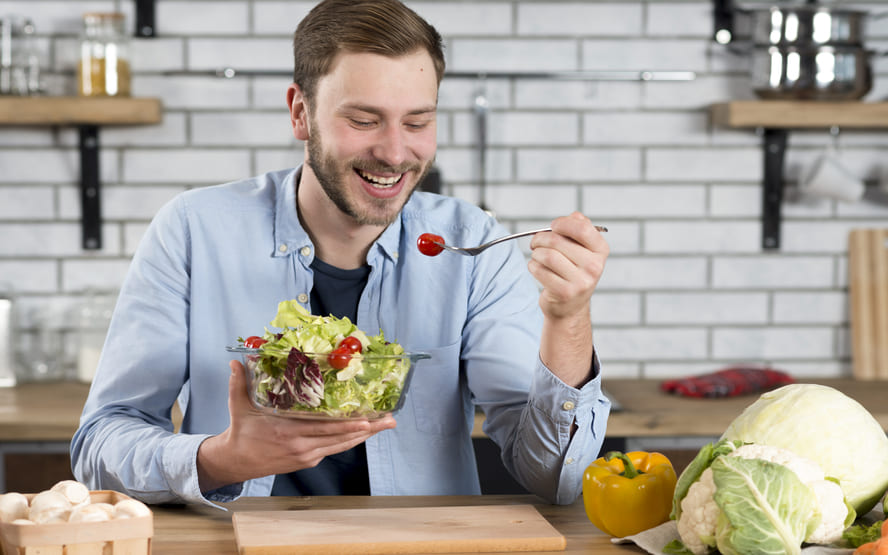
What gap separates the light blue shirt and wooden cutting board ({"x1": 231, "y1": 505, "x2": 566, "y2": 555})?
30 cm

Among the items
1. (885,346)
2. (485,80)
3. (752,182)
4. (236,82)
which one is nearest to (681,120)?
(752,182)

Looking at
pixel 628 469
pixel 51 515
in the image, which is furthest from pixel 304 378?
pixel 628 469

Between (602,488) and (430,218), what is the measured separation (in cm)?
85

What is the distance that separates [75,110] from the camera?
9.59 feet

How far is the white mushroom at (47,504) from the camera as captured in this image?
43.9 inches

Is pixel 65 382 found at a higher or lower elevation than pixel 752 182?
lower

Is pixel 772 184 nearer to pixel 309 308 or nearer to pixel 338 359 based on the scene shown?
pixel 309 308

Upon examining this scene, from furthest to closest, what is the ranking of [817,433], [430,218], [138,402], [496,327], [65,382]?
[65,382] → [430,218] → [496,327] → [138,402] → [817,433]

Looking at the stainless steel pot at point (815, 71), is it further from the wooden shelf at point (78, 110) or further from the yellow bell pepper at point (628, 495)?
the yellow bell pepper at point (628, 495)

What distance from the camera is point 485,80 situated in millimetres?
3184

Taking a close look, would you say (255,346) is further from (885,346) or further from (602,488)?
(885,346)

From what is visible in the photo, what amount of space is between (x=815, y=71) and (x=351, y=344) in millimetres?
2189

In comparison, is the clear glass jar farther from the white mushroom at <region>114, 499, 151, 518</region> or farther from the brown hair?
the white mushroom at <region>114, 499, 151, 518</region>

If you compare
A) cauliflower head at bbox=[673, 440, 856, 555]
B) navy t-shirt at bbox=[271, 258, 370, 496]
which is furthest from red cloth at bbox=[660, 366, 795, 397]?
cauliflower head at bbox=[673, 440, 856, 555]
